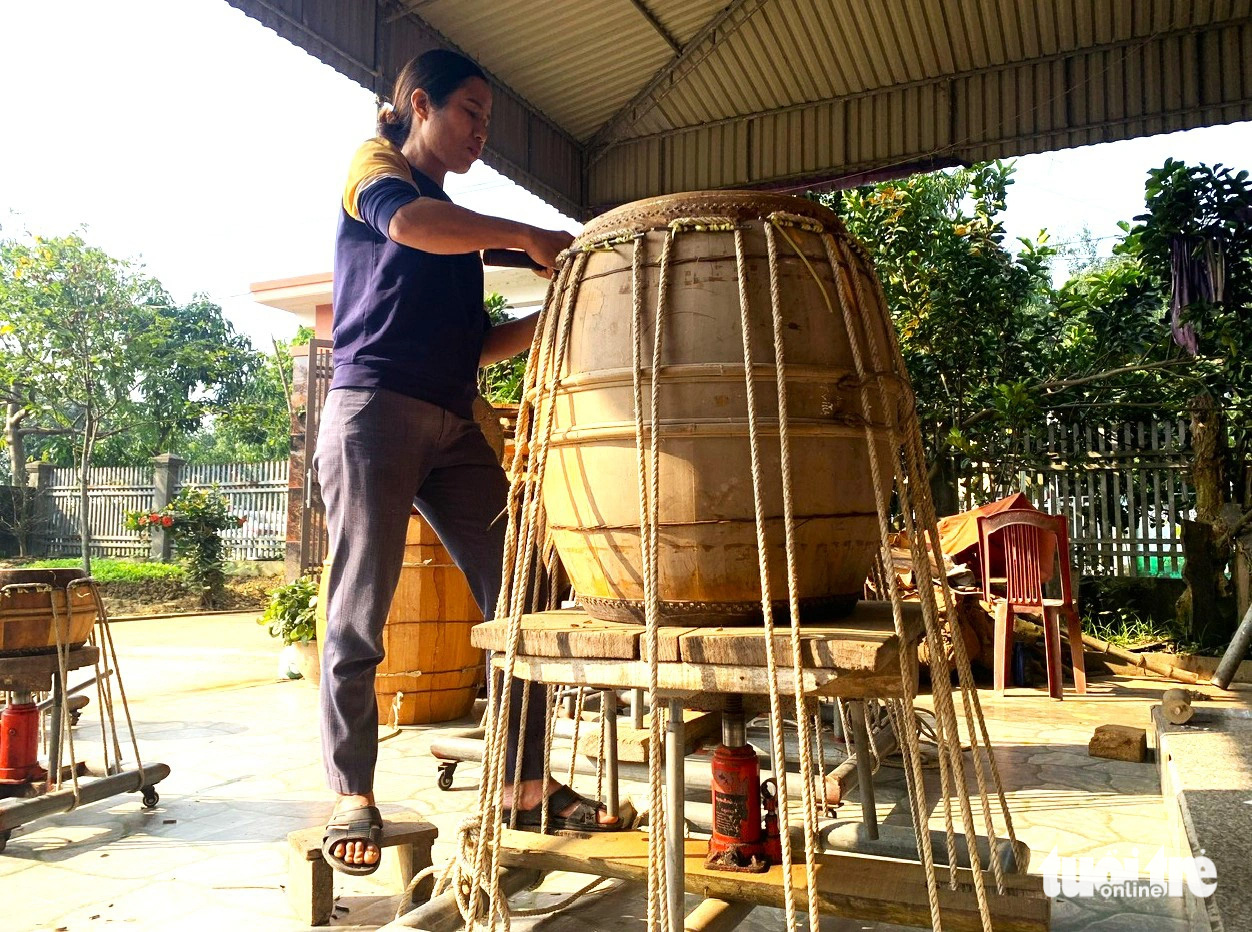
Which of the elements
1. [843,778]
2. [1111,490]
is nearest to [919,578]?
[843,778]

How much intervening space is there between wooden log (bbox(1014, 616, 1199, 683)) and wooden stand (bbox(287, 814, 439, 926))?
484cm

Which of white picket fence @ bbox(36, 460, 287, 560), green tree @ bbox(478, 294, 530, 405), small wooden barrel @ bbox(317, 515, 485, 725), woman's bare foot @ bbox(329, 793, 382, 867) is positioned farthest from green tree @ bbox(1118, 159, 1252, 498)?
white picket fence @ bbox(36, 460, 287, 560)

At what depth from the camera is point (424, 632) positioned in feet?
13.6

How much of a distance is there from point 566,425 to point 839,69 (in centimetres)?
419

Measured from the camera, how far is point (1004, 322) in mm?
7871

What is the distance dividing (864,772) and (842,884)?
0.72 meters

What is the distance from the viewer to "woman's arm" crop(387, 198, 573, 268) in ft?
5.52

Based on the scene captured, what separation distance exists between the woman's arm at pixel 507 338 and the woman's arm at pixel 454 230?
0.53 meters

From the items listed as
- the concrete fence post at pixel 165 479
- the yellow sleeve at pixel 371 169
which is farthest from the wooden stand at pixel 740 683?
the concrete fence post at pixel 165 479

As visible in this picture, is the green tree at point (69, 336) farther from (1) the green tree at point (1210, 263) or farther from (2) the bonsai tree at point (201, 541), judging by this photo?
(1) the green tree at point (1210, 263)

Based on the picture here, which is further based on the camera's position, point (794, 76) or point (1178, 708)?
point (794, 76)

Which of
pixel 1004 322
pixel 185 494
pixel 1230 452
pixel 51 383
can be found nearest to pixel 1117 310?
pixel 1004 322

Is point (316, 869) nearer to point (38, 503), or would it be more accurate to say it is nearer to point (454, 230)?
point (454, 230)

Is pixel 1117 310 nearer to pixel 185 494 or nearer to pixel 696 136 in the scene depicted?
pixel 696 136
